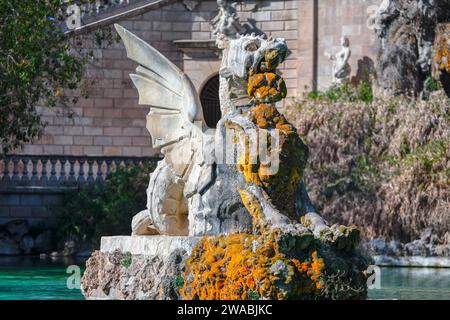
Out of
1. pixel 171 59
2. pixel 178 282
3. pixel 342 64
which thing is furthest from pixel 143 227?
pixel 171 59

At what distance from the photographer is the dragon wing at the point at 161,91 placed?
524 inches

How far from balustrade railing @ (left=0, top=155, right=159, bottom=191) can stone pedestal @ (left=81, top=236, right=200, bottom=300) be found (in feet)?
54.3

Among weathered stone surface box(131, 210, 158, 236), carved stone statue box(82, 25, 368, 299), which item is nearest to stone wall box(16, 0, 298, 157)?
weathered stone surface box(131, 210, 158, 236)

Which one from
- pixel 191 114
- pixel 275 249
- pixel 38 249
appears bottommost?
pixel 38 249

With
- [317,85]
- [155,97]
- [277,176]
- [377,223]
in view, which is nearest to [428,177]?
[377,223]

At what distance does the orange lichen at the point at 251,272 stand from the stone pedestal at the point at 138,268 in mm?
326

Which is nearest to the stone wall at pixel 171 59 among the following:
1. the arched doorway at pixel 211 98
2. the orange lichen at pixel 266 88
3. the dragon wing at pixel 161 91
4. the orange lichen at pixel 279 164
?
the arched doorway at pixel 211 98

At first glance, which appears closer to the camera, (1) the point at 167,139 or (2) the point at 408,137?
(1) the point at 167,139

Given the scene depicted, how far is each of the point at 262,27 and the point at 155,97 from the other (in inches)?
830

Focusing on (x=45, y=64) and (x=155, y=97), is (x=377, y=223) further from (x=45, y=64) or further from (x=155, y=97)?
(x=155, y=97)

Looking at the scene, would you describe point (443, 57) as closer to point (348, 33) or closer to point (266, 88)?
point (266, 88)

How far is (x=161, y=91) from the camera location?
1369 centimetres

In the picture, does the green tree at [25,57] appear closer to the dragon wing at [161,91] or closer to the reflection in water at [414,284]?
the reflection in water at [414,284]

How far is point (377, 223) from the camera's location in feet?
82.8
